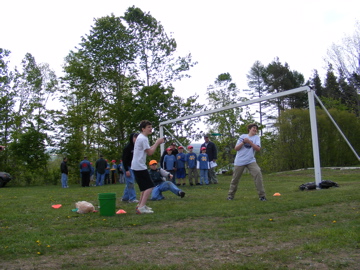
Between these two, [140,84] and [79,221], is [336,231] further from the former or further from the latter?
[140,84]

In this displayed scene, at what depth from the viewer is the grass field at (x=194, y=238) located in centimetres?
384

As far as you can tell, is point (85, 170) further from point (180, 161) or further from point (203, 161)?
point (203, 161)

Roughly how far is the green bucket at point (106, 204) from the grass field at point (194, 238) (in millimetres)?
146

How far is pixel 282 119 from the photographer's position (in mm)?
26891

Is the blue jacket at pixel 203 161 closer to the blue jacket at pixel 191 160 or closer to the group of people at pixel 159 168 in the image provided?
the group of people at pixel 159 168

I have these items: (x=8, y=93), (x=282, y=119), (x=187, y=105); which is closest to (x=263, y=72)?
(x=187, y=105)

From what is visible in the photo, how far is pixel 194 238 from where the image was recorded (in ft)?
16.3

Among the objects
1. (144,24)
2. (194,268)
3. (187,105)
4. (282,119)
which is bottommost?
(194,268)

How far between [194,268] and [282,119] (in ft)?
80.2

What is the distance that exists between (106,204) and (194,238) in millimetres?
2634

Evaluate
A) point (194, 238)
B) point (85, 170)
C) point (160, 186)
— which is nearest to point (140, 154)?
point (194, 238)

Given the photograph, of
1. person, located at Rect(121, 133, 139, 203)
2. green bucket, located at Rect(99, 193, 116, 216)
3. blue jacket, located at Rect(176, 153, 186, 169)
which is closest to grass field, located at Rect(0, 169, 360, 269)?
green bucket, located at Rect(99, 193, 116, 216)

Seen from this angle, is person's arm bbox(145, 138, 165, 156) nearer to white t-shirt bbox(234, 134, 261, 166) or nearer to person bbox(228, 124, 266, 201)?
person bbox(228, 124, 266, 201)

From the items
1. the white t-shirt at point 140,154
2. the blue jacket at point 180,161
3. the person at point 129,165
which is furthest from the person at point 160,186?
the blue jacket at point 180,161
